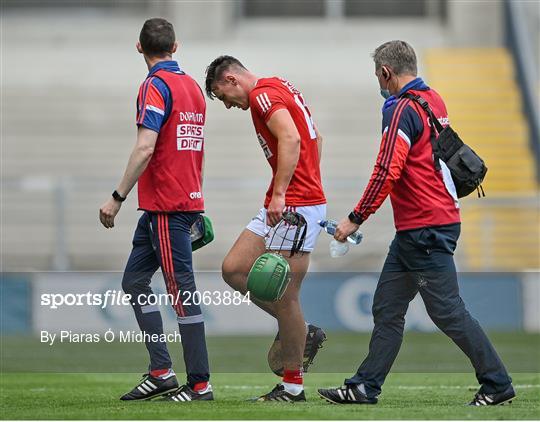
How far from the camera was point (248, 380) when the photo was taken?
9.62m

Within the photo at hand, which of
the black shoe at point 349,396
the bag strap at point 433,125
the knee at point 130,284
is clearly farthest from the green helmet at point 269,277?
the bag strap at point 433,125

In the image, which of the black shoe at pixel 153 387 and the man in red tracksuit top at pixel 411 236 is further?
the black shoe at pixel 153 387

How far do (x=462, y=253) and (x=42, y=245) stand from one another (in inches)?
230

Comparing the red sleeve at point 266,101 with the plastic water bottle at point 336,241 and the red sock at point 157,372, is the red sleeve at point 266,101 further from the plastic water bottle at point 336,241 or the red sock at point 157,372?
the red sock at point 157,372

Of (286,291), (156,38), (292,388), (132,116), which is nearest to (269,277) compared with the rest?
(286,291)

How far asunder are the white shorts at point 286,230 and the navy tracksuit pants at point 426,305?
0.46 meters

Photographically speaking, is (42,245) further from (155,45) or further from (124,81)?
(155,45)

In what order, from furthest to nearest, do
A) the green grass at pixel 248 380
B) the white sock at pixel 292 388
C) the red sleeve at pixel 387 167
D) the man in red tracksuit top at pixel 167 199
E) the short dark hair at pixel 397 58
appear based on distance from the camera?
the white sock at pixel 292 388 < the man in red tracksuit top at pixel 167 199 < the short dark hair at pixel 397 58 < the red sleeve at pixel 387 167 < the green grass at pixel 248 380

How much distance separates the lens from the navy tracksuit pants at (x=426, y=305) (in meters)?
7.04

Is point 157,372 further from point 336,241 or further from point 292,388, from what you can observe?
point 336,241

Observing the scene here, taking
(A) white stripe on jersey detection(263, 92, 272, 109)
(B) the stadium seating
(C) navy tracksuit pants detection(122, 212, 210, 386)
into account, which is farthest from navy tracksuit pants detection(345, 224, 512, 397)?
(B) the stadium seating

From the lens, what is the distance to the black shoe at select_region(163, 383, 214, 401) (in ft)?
23.9

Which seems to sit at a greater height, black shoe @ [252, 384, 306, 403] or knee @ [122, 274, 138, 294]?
knee @ [122, 274, 138, 294]

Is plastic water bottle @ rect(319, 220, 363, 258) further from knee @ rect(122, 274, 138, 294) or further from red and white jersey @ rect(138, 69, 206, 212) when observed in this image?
knee @ rect(122, 274, 138, 294)
